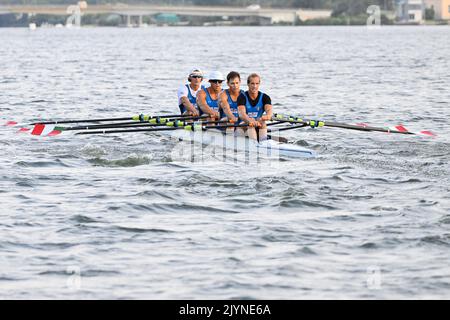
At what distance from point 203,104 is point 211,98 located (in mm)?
253

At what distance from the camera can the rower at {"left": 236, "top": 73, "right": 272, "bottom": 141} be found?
1955 cm

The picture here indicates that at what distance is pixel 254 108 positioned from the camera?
19953 millimetres

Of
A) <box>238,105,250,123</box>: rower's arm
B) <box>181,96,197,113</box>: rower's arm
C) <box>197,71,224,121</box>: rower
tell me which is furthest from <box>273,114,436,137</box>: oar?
<box>181,96,197,113</box>: rower's arm

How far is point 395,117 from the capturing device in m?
29.6

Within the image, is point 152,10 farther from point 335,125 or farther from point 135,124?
point 335,125

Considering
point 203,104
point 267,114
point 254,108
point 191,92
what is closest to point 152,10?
point 191,92

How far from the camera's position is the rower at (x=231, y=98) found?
20.1 metres

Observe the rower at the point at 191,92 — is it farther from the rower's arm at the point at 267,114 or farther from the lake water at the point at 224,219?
the rower's arm at the point at 267,114

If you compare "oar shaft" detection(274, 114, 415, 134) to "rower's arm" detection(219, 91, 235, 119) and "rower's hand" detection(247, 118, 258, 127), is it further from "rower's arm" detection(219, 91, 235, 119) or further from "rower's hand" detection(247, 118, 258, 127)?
"rower's hand" detection(247, 118, 258, 127)

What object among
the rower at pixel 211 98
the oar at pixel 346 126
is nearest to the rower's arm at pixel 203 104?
the rower at pixel 211 98

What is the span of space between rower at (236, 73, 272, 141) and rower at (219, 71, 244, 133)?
33 cm

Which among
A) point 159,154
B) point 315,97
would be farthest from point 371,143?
point 315,97

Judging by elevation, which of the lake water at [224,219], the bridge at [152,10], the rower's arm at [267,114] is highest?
the rower's arm at [267,114]

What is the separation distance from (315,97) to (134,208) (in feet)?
77.8
